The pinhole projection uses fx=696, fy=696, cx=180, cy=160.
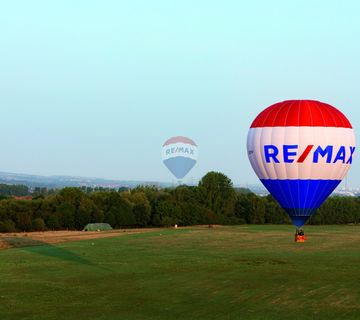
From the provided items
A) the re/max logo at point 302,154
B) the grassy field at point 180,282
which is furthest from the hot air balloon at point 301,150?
the grassy field at point 180,282

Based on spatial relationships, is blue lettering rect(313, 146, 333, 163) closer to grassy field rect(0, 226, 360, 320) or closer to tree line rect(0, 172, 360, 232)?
grassy field rect(0, 226, 360, 320)

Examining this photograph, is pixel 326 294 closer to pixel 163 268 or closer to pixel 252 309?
pixel 252 309

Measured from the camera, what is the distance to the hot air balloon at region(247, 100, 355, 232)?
56500 mm

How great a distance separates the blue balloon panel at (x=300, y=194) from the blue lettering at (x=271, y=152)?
203 centimetres

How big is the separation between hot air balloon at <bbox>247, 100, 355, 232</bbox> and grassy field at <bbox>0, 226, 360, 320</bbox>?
17.0ft

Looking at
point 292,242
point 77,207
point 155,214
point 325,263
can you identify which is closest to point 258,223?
point 155,214

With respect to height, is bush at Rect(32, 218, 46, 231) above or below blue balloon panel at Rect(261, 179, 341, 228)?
below

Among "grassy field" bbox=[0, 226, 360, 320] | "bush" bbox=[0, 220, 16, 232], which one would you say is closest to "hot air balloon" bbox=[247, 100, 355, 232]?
"grassy field" bbox=[0, 226, 360, 320]

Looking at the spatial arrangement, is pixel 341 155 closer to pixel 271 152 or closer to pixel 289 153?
pixel 289 153

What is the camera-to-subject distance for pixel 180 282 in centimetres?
4012

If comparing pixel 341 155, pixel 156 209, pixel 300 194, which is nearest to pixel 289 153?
pixel 300 194

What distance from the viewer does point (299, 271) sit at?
149 ft

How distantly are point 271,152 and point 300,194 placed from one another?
418cm

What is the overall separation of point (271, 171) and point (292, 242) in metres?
18.5
